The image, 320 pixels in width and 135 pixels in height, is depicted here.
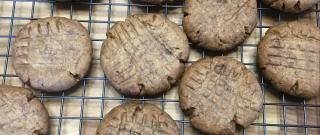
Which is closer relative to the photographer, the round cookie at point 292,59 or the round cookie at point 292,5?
the round cookie at point 292,59

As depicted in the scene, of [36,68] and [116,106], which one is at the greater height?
[36,68]

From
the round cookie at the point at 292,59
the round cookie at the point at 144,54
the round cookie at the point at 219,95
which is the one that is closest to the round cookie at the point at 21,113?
the round cookie at the point at 144,54

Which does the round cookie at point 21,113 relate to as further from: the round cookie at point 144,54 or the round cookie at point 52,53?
the round cookie at point 144,54

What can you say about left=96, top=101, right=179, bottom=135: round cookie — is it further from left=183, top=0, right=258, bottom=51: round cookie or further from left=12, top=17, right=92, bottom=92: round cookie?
left=183, top=0, right=258, bottom=51: round cookie

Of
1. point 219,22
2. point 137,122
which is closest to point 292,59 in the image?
point 219,22

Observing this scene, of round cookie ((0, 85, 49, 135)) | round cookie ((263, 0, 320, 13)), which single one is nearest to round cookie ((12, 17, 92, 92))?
round cookie ((0, 85, 49, 135))

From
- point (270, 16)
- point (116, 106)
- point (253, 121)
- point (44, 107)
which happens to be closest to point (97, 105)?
point (116, 106)

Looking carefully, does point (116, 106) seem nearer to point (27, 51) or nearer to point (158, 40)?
point (158, 40)
